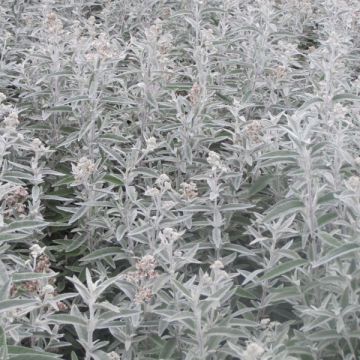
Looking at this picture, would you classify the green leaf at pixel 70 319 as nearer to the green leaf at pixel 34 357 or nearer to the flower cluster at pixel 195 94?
the green leaf at pixel 34 357

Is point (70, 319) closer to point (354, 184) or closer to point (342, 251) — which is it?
point (342, 251)

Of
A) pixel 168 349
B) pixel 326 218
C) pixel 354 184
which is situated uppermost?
pixel 354 184

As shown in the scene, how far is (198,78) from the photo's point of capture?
3.44 meters

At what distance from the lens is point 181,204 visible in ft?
8.71

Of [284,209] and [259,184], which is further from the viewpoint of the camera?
[259,184]

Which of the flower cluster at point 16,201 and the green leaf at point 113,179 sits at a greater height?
the green leaf at point 113,179

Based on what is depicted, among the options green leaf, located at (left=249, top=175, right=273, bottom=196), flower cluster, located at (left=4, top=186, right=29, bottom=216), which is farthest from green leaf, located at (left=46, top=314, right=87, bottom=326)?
green leaf, located at (left=249, top=175, right=273, bottom=196)

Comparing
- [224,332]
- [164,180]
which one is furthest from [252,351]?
[164,180]

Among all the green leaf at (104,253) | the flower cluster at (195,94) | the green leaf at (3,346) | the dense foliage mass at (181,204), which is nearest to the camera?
the green leaf at (3,346)

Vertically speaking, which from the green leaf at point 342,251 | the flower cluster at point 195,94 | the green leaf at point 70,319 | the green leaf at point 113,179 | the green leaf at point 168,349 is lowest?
the green leaf at point 168,349

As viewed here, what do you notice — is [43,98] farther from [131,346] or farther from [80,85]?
[131,346]

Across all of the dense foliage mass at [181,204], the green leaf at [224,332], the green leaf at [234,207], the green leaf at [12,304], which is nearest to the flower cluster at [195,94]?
the dense foliage mass at [181,204]

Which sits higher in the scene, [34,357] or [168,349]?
[34,357]

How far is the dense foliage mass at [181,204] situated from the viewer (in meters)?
2.04
